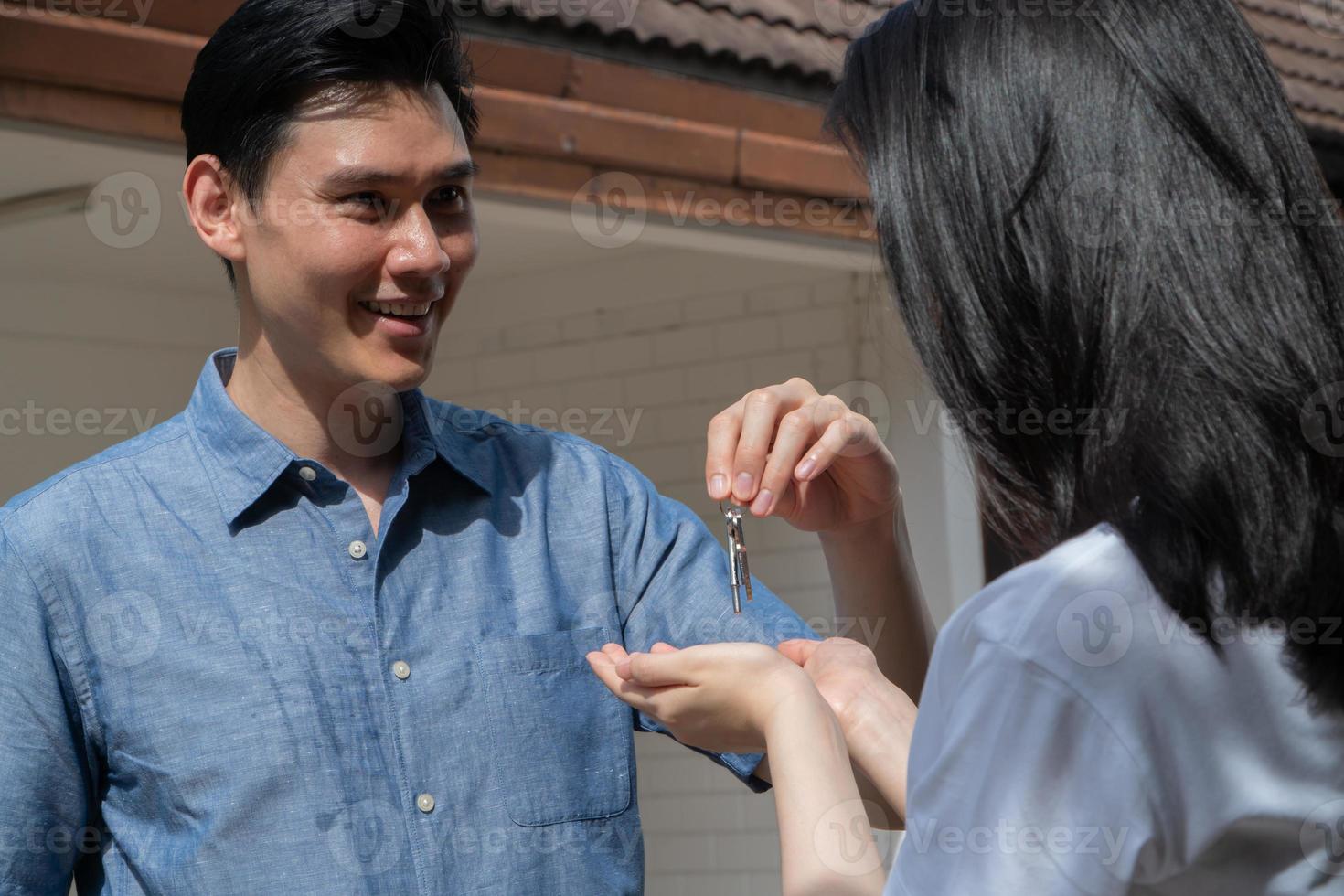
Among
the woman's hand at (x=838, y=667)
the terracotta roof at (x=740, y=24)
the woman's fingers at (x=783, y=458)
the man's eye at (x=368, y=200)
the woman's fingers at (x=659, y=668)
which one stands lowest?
the woman's hand at (x=838, y=667)

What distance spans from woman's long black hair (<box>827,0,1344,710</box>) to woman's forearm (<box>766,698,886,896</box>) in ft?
1.01

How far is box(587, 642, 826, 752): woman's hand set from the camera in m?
1.71

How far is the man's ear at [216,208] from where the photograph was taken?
231cm

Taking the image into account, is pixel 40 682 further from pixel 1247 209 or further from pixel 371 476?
pixel 1247 209

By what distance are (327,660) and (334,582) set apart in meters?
0.12

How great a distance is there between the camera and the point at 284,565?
210cm

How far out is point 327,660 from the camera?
2.03m

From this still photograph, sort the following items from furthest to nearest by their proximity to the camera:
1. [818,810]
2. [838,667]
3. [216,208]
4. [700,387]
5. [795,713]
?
1. [700,387]
2. [216,208]
3. [838,667]
4. [795,713]
5. [818,810]

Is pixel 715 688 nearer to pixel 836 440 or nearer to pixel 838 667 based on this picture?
pixel 838 667

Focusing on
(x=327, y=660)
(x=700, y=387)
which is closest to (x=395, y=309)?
(x=327, y=660)

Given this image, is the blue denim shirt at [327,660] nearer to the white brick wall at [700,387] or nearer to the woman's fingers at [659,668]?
the woman's fingers at [659,668]

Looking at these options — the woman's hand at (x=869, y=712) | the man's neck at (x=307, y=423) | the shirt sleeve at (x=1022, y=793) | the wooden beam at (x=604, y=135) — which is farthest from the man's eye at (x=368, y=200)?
the wooden beam at (x=604, y=135)

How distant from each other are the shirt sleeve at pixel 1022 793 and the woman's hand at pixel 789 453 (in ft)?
2.28

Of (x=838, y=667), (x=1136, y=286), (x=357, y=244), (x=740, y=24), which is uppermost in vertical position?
(x=740, y=24)
